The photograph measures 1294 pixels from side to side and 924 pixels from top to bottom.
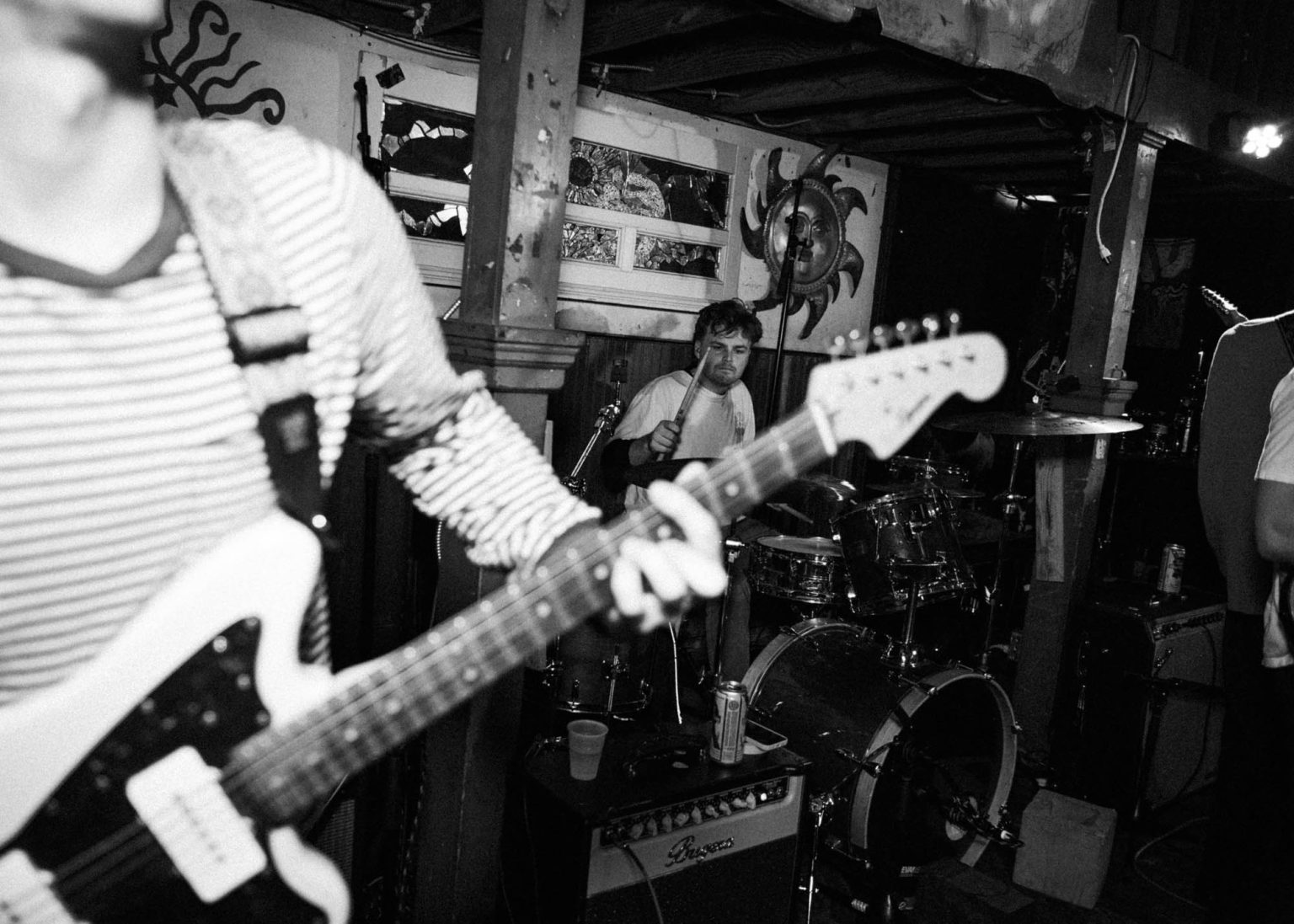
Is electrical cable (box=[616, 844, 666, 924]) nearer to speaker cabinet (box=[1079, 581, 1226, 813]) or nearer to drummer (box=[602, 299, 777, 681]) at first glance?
drummer (box=[602, 299, 777, 681])

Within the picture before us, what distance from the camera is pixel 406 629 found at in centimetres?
409

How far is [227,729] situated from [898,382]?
1.11m

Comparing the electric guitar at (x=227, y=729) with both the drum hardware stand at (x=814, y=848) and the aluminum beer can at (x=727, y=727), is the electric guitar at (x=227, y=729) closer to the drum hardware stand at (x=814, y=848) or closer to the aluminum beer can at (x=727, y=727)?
the aluminum beer can at (x=727, y=727)

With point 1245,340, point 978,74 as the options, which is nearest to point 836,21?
point 978,74

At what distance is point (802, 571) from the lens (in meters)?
4.39

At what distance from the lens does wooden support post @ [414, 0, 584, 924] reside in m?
2.46

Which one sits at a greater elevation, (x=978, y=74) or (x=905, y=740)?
(x=978, y=74)

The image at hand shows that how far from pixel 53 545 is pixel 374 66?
3.18 meters

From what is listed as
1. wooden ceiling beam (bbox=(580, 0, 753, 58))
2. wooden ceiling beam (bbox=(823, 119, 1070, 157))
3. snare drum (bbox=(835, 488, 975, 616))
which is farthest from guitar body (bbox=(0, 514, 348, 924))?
wooden ceiling beam (bbox=(823, 119, 1070, 157))

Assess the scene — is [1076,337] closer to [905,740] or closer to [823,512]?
[823,512]

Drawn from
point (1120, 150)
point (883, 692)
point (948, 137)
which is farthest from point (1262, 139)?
point (883, 692)

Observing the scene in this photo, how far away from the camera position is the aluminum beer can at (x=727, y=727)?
9.23 feet

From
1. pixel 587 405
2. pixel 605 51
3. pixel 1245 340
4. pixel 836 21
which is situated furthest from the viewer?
pixel 587 405

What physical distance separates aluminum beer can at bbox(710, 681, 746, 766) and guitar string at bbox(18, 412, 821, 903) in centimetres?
162
